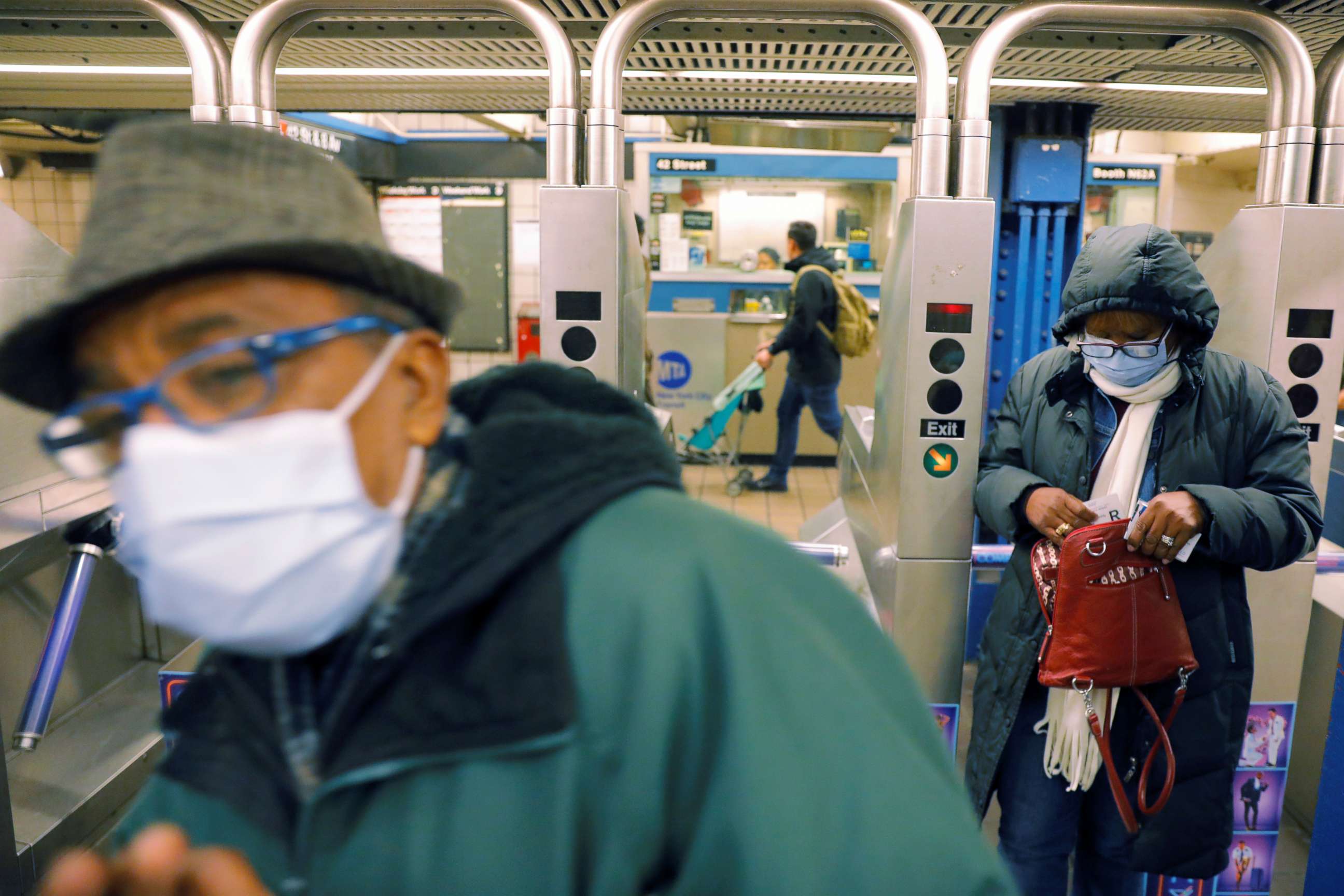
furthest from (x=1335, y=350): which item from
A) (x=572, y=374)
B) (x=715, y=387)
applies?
(x=715, y=387)

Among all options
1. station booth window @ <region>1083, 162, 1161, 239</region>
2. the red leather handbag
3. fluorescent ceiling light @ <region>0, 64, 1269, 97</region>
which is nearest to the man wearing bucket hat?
the red leather handbag

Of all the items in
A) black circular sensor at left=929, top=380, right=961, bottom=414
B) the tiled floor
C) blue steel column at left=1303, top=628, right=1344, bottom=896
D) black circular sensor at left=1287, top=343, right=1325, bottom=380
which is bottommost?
the tiled floor

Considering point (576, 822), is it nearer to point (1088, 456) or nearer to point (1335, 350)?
point (1088, 456)

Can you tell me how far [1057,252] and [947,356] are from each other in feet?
6.86

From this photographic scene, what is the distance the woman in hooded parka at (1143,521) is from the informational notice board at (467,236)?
7850mm

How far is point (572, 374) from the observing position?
0.88 m

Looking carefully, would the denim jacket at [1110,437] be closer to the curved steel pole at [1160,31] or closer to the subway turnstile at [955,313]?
the subway turnstile at [955,313]

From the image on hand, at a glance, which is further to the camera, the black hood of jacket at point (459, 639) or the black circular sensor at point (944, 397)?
the black circular sensor at point (944, 397)

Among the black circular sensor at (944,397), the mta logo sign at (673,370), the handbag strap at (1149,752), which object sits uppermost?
the black circular sensor at (944,397)

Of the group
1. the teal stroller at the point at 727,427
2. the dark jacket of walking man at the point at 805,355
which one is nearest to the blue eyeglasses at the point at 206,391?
the dark jacket of walking man at the point at 805,355

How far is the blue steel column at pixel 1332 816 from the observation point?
224cm

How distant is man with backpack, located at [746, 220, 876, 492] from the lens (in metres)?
5.91

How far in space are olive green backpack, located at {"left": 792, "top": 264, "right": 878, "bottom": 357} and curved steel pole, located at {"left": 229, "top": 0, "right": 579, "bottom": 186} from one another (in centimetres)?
399

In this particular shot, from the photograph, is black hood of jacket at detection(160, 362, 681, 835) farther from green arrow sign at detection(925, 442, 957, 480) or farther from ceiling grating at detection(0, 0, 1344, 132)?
ceiling grating at detection(0, 0, 1344, 132)
